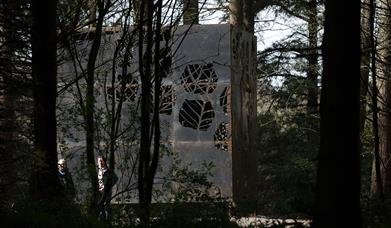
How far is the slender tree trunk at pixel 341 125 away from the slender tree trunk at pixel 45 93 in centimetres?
377

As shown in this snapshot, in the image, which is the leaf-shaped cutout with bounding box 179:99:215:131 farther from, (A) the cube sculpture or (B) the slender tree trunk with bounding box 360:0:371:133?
(B) the slender tree trunk with bounding box 360:0:371:133

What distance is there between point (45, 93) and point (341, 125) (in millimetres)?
4191

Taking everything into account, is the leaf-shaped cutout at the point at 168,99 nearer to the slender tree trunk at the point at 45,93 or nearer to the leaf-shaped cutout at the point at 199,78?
the leaf-shaped cutout at the point at 199,78

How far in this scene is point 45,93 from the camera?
27.9ft

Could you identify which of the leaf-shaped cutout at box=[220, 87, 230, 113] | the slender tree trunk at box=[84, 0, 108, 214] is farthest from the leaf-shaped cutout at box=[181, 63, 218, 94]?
the slender tree trunk at box=[84, 0, 108, 214]

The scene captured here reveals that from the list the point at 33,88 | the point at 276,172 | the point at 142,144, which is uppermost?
the point at 33,88

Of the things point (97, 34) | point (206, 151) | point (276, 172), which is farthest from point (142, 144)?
point (276, 172)

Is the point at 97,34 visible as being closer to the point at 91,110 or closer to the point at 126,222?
the point at 91,110

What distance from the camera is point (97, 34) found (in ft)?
31.4

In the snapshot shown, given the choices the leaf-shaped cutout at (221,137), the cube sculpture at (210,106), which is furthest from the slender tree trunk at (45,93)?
the leaf-shaped cutout at (221,137)

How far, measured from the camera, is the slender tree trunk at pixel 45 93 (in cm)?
830

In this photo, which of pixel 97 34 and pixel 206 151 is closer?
pixel 97 34

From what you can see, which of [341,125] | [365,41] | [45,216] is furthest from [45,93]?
[365,41]

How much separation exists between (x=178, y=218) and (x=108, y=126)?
122 inches
